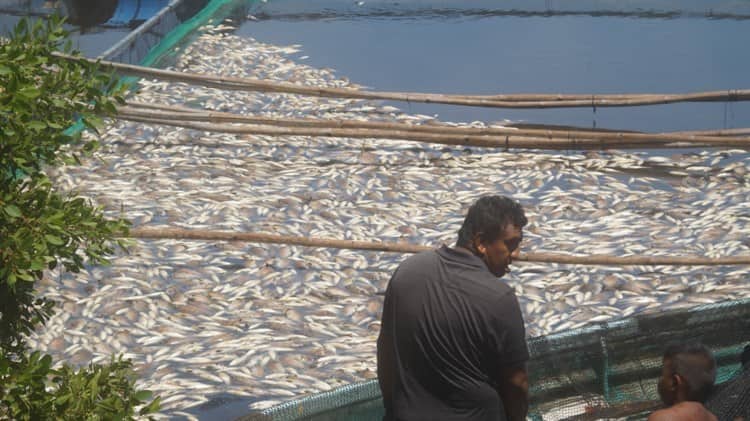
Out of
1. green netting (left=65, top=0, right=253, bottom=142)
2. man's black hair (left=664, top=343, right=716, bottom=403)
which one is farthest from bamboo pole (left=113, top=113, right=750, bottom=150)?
man's black hair (left=664, top=343, right=716, bottom=403)

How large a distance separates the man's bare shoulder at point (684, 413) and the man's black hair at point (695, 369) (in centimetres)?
6

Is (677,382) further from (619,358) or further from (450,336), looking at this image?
(619,358)

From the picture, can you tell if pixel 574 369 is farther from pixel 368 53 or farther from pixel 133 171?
pixel 368 53

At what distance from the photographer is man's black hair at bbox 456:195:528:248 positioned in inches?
134

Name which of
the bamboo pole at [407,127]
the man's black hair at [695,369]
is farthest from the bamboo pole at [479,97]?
the man's black hair at [695,369]

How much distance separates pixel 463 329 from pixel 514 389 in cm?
29

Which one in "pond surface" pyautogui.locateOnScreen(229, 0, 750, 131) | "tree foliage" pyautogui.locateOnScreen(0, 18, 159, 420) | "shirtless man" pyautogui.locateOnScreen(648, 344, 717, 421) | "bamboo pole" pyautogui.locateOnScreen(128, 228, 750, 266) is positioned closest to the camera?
"tree foliage" pyautogui.locateOnScreen(0, 18, 159, 420)

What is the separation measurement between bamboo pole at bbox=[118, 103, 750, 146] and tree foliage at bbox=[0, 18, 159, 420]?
6.46 m

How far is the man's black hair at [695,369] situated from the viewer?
3.82 meters

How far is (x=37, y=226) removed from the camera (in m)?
2.95

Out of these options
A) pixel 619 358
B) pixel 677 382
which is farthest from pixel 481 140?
pixel 677 382

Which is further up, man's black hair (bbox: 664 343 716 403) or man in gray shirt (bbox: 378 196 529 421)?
man in gray shirt (bbox: 378 196 529 421)

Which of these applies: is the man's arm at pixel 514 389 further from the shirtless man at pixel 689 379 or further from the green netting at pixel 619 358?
the green netting at pixel 619 358

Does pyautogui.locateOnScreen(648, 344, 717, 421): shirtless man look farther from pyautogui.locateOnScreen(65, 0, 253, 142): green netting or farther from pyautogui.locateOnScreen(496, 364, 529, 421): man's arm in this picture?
pyautogui.locateOnScreen(65, 0, 253, 142): green netting
